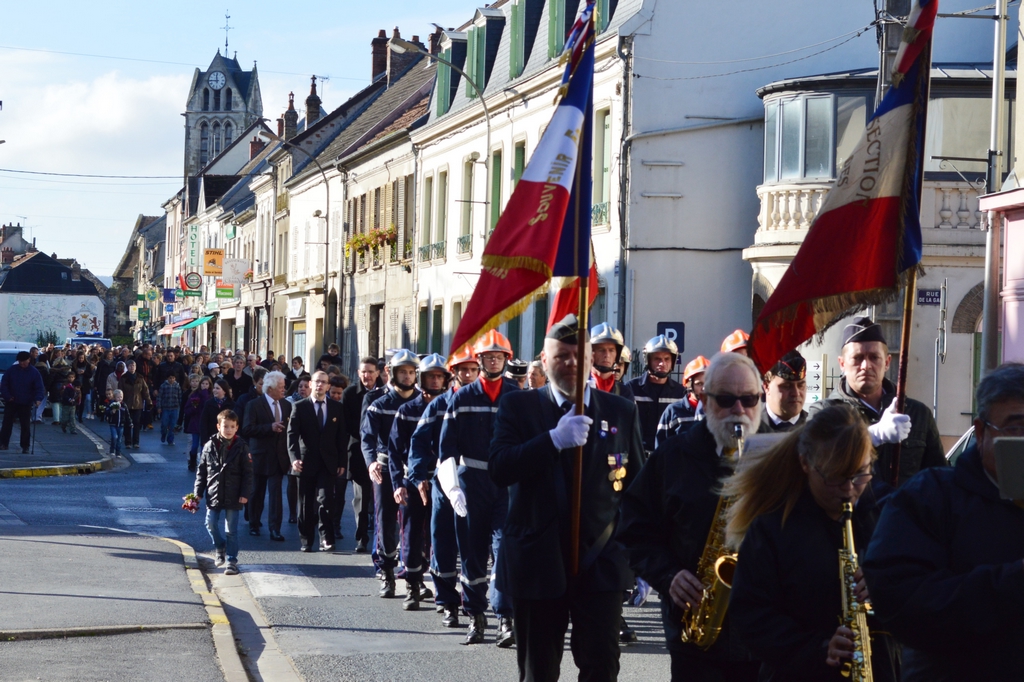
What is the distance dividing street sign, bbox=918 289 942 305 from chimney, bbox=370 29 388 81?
115ft

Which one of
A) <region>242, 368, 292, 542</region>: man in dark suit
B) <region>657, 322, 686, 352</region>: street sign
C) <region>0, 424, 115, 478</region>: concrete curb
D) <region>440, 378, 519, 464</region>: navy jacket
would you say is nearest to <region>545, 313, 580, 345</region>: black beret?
<region>440, 378, 519, 464</region>: navy jacket

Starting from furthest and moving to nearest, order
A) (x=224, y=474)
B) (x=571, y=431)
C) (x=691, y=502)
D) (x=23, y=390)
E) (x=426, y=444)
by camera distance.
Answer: (x=23, y=390) < (x=224, y=474) < (x=426, y=444) < (x=571, y=431) < (x=691, y=502)

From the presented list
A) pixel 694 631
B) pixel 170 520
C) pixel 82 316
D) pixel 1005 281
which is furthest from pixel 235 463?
pixel 82 316

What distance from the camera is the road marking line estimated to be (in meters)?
11.5

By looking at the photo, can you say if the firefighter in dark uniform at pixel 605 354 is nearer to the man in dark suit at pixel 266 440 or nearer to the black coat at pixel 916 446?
the black coat at pixel 916 446

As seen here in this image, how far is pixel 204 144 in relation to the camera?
130 meters

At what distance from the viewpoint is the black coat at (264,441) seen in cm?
1562

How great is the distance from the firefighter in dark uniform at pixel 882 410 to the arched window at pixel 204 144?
127579mm

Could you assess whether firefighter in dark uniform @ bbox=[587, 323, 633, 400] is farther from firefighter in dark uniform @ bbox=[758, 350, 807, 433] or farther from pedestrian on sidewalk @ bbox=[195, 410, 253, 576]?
firefighter in dark uniform @ bbox=[758, 350, 807, 433]

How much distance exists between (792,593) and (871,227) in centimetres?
209

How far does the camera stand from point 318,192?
53125 mm

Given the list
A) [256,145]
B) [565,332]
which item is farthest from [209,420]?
[256,145]

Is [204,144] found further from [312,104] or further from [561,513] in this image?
[561,513]

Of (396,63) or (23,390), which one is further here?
(396,63)
